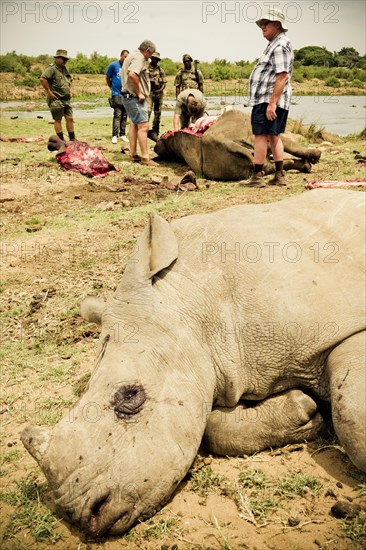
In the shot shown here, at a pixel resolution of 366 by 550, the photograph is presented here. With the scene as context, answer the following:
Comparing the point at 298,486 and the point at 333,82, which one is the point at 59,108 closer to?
the point at 298,486

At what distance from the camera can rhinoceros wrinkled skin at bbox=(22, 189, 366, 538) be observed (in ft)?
9.01

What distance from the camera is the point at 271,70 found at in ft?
26.1

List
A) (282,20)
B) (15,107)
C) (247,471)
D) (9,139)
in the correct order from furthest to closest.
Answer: (15,107) < (9,139) < (282,20) < (247,471)

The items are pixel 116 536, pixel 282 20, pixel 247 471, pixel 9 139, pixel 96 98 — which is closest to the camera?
pixel 116 536

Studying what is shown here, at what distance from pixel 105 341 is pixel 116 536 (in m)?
1.04

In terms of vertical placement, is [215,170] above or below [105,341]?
above

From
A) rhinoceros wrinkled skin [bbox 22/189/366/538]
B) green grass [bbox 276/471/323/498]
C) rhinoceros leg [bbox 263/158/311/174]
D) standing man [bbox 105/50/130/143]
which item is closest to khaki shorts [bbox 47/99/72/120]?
standing man [bbox 105/50/130/143]

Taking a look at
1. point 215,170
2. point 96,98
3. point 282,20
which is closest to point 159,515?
point 282,20

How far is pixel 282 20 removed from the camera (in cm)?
759

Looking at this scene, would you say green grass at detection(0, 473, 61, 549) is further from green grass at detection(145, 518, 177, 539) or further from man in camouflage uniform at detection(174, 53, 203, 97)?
man in camouflage uniform at detection(174, 53, 203, 97)

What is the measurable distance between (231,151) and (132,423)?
7571mm

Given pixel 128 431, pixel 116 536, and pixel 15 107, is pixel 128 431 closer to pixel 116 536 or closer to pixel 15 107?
pixel 116 536

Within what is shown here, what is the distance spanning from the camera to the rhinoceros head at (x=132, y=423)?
2695 millimetres

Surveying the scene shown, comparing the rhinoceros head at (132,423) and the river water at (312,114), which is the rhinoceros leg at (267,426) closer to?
the rhinoceros head at (132,423)
